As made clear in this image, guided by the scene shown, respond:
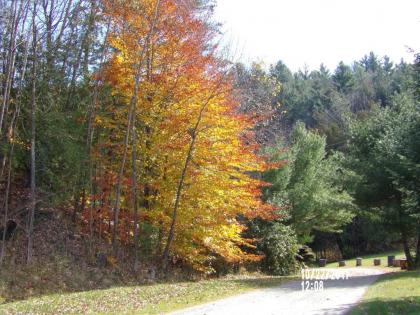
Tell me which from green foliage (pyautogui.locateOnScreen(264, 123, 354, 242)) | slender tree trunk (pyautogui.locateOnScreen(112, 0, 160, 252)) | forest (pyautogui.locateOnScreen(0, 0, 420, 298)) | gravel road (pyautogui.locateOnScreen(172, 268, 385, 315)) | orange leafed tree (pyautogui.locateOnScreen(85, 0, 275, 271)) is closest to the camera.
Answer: gravel road (pyautogui.locateOnScreen(172, 268, 385, 315))

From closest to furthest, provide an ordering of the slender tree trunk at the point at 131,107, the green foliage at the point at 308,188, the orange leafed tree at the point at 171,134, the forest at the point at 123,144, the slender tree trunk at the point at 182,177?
the forest at the point at 123,144 → the slender tree trunk at the point at 131,107 → the orange leafed tree at the point at 171,134 → the slender tree trunk at the point at 182,177 → the green foliage at the point at 308,188

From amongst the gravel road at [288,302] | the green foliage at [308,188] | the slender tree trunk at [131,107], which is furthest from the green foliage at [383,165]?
the slender tree trunk at [131,107]

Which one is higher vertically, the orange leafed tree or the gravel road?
the orange leafed tree

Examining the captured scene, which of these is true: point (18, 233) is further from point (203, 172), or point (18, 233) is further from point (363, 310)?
point (363, 310)

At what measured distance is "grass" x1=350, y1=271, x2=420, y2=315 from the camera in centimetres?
912

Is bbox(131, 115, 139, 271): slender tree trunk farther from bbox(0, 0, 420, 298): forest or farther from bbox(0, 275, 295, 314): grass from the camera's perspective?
bbox(0, 275, 295, 314): grass

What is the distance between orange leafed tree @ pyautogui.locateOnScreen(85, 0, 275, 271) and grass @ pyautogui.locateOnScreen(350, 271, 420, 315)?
234 inches

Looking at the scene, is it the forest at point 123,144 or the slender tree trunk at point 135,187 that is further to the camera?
the slender tree trunk at point 135,187

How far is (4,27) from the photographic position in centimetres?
1361

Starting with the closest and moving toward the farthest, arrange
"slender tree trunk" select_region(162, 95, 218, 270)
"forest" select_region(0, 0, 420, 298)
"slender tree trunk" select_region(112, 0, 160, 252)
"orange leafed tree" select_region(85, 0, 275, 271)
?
"forest" select_region(0, 0, 420, 298) < "slender tree trunk" select_region(112, 0, 160, 252) < "orange leafed tree" select_region(85, 0, 275, 271) < "slender tree trunk" select_region(162, 95, 218, 270)

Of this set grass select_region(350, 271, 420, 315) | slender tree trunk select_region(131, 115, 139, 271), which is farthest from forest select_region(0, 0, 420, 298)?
grass select_region(350, 271, 420, 315)

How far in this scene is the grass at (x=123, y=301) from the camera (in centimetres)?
973

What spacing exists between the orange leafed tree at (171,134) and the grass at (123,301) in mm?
3500

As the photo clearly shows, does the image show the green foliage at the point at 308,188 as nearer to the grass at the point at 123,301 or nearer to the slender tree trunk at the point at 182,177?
the slender tree trunk at the point at 182,177
